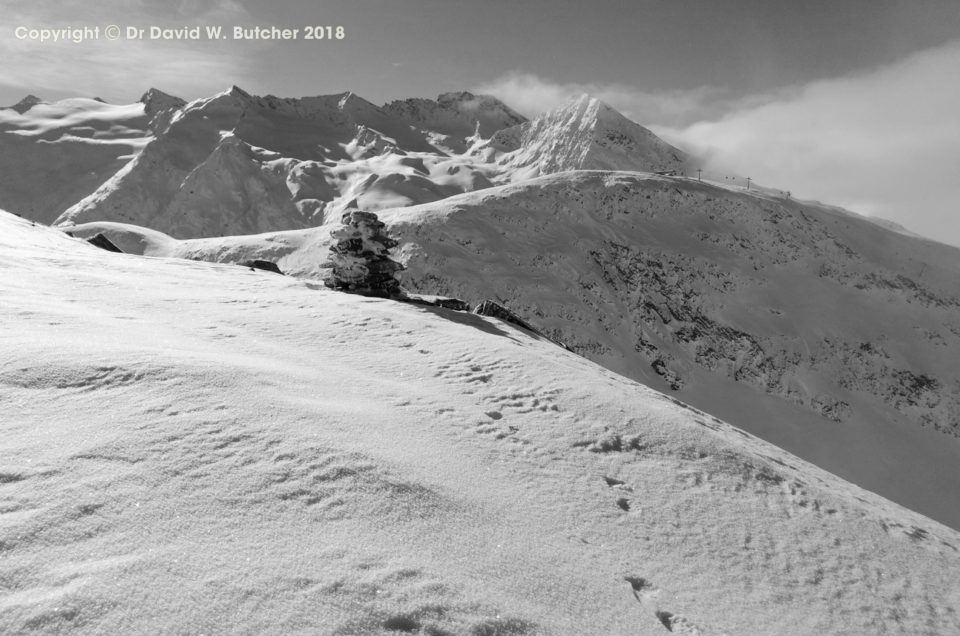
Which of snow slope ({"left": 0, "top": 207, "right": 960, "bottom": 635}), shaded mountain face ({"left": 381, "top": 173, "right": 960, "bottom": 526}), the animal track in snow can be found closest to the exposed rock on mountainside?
shaded mountain face ({"left": 381, "top": 173, "right": 960, "bottom": 526})

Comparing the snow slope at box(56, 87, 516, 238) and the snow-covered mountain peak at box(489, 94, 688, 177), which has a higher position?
the snow-covered mountain peak at box(489, 94, 688, 177)

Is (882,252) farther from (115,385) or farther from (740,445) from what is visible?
(115,385)

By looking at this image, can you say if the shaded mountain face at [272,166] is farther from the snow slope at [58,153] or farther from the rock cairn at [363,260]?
the rock cairn at [363,260]

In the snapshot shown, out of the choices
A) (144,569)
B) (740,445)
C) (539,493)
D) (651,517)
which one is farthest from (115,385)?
(740,445)

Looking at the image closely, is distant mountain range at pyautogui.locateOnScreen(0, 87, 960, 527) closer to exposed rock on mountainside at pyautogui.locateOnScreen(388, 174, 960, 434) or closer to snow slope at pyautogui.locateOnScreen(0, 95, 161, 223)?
exposed rock on mountainside at pyautogui.locateOnScreen(388, 174, 960, 434)

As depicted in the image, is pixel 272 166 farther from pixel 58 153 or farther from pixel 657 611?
pixel 657 611

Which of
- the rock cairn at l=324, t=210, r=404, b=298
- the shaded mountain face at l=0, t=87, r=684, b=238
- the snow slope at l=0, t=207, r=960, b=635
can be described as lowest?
the snow slope at l=0, t=207, r=960, b=635
